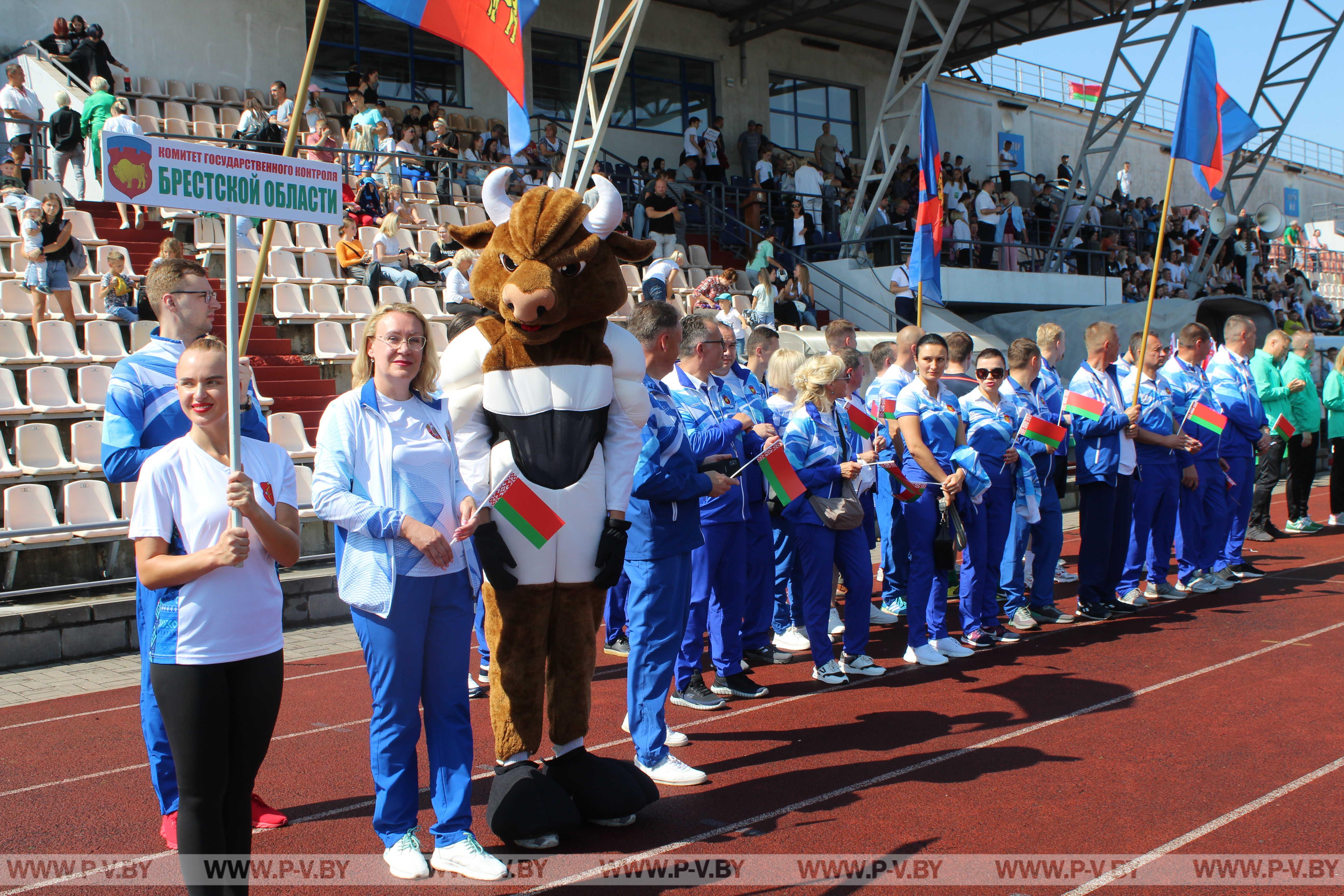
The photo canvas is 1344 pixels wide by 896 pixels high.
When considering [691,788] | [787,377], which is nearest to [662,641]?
[691,788]

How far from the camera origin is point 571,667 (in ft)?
13.6

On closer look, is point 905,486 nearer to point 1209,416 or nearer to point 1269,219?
point 1209,416

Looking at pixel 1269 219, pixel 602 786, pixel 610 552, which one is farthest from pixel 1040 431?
pixel 1269 219

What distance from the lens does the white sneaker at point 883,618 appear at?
25.4 feet

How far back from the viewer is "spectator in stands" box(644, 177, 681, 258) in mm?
15734

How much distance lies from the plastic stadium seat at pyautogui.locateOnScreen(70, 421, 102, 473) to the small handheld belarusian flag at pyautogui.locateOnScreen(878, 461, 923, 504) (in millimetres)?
5858

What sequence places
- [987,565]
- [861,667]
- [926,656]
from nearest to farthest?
[861,667] → [926,656] → [987,565]

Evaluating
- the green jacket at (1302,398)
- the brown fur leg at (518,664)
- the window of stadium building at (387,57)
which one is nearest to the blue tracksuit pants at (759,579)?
the brown fur leg at (518,664)

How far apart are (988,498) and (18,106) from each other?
489 inches

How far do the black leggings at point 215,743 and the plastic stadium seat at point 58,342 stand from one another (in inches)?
297

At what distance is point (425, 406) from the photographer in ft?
12.3

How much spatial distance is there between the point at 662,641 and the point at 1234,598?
220 inches

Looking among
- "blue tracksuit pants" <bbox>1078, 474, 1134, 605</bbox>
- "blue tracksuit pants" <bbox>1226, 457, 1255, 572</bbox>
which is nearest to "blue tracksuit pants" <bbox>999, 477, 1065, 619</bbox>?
"blue tracksuit pants" <bbox>1078, 474, 1134, 605</bbox>

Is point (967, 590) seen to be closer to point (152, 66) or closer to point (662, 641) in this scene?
point (662, 641)
